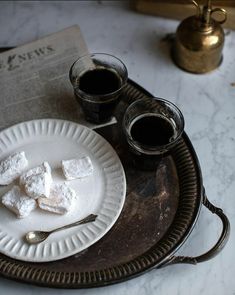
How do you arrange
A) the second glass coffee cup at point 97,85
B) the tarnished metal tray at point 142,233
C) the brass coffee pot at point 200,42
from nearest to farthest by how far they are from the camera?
1. the tarnished metal tray at point 142,233
2. the second glass coffee cup at point 97,85
3. the brass coffee pot at point 200,42

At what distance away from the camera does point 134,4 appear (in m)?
1.26

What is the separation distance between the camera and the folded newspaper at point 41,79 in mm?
1017

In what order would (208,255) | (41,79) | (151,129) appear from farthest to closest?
1. (41,79)
2. (151,129)
3. (208,255)

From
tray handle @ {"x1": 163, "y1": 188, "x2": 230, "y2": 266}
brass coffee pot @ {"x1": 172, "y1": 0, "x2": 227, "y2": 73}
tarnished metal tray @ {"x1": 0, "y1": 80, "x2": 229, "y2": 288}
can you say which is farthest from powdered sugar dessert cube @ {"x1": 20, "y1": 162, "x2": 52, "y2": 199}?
brass coffee pot @ {"x1": 172, "y1": 0, "x2": 227, "y2": 73}

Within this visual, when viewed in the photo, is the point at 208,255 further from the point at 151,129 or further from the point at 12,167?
the point at 12,167

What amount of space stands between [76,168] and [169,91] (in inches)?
13.0

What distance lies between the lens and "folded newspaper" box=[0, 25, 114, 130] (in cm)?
102

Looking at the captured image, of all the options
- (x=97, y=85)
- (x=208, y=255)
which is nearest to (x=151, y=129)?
(x=97, y=85)

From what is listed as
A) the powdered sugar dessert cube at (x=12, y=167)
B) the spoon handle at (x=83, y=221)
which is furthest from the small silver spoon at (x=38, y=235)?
the powdered sugar dessert cube at (x=12, y=167)

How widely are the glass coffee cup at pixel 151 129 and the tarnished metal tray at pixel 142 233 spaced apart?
0.04 metres

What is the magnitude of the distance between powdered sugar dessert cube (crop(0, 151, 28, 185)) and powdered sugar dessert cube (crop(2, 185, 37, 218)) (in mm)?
37

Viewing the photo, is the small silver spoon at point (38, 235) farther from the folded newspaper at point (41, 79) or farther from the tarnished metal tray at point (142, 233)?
the folded newspaper at point (41, 79)

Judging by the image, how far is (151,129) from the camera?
3.05 ft

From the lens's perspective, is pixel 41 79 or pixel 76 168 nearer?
pixel 76 168
